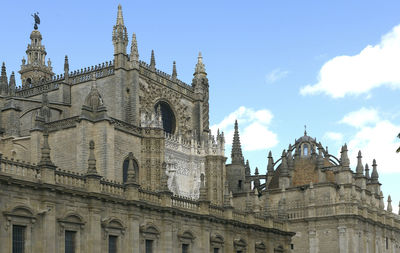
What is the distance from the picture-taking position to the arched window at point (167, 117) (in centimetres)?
5969

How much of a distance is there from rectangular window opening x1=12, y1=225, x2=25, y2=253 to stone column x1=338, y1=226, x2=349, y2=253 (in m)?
39.2

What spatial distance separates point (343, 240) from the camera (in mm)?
61375

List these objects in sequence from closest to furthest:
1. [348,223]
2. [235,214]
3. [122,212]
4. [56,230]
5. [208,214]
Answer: [56,230], [122,212], [208,214], [235,214], [348,223]

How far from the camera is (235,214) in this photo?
148 feet

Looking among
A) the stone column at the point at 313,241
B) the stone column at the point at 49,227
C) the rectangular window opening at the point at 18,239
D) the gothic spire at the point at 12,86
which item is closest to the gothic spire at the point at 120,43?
the gothic spire at the point at 12,86

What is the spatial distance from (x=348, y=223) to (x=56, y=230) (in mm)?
38256

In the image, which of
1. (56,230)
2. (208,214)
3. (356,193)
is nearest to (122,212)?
(56,230)

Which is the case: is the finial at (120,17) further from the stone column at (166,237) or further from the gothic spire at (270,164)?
the gothic spire at (270,164)

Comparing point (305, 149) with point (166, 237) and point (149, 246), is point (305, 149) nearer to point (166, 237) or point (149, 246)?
point (166, 237)

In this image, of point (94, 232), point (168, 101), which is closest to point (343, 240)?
point (168, 101)

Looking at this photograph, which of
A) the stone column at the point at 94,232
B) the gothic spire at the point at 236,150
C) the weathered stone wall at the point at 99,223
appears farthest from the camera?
the gothic spire at the point at 236,150

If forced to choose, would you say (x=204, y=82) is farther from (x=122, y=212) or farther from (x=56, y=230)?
(x=56, y=230)

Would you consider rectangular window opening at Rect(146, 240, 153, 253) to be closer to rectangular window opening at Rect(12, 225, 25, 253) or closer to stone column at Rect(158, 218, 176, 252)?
stone column at Rect(158, 218, 176, 252)

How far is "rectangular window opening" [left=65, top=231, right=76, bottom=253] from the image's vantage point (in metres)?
30.9
